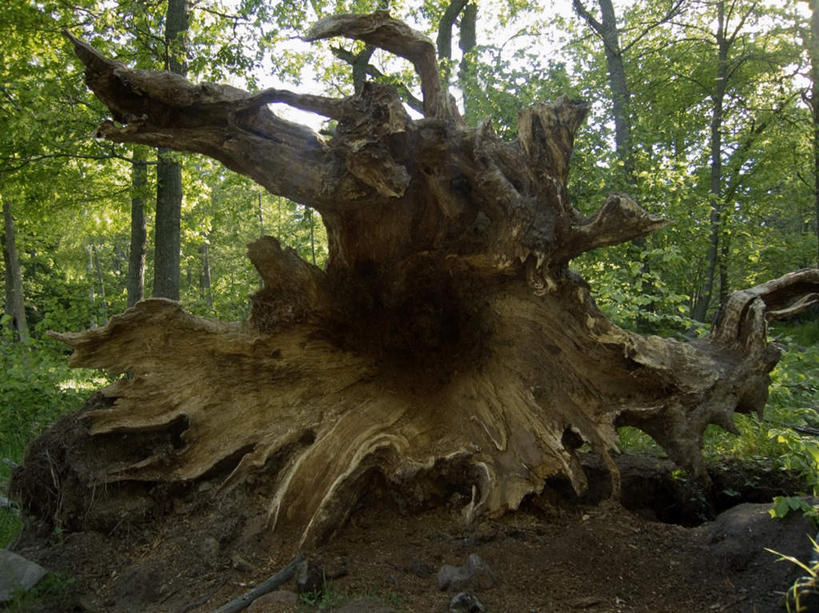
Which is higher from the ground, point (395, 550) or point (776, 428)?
point (776, 428)

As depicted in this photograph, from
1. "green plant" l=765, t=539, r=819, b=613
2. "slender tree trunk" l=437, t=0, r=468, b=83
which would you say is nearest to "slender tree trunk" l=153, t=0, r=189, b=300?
"slender tree trunk" l=437, t=0, r=468, b=83

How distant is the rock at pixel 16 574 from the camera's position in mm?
2934

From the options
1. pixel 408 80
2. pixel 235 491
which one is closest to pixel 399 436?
pixel 235 491

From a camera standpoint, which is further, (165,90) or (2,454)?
(2,454)

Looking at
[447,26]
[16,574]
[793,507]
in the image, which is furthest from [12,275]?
[793,507]

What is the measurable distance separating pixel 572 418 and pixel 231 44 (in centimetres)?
789

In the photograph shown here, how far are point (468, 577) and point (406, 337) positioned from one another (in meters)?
1.83

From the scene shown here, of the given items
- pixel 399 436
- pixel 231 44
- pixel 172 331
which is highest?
pixel 231 44

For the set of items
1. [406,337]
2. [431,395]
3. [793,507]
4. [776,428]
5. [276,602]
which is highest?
[406,337]

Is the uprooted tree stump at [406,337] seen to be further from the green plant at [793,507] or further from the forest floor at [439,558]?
the green plant at [793,507]

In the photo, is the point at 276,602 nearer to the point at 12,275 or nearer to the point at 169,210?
the point at 169,210

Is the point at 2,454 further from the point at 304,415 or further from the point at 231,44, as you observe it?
the point at 231,44

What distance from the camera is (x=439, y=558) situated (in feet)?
10.3

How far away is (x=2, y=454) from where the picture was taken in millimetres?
5930
